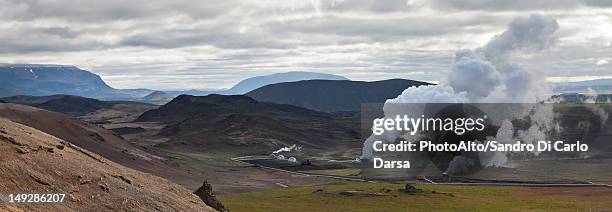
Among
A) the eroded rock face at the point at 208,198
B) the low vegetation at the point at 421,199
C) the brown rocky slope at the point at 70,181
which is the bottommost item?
the low vegetation at the point at 421,199

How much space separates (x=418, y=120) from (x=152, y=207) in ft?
388

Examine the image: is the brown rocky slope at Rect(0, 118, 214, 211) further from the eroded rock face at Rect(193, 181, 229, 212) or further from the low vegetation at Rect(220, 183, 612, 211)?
the low vegetation at Rect(220, 183, 612, 211)

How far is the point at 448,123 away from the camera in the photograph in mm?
148750

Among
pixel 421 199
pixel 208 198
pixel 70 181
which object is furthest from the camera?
pixel 421 199

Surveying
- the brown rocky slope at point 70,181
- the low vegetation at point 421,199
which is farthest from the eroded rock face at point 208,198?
the low vegetation at point 421,199

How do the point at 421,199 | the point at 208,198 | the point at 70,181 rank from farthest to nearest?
1. the point at 421,199
2. the point at 208,198
3. the point at 70,181

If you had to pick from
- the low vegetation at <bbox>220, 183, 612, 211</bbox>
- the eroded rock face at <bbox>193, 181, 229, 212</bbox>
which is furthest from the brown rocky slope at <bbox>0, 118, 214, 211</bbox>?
the low vegetation at <bbox>220, 183, 612, 211</bbox>

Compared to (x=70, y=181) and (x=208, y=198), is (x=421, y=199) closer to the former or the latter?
(x=208, y=198)

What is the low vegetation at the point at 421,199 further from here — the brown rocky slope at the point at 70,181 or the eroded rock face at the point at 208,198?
the brown rocky slope at the point at 70,181

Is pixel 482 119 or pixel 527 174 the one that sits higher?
pixel 482 119

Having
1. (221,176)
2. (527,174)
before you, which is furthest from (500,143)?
(221,176)

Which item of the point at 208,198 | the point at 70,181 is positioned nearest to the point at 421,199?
the point at 208,198

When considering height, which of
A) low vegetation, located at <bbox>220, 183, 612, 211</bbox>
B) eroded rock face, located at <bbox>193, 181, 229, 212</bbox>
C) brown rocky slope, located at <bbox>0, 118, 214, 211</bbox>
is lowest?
low vegetation, located at <bbox>220, 183, 612, 211</bbox>

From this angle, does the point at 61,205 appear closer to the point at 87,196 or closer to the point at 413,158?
the point at 87,196
